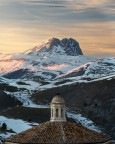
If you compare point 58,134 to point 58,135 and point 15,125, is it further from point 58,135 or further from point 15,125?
point 15,125

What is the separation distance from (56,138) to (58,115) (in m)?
2.75

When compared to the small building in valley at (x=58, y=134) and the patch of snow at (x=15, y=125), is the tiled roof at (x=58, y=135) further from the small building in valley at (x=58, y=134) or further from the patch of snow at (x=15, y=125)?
the patch of snow at (x=15, y=125)

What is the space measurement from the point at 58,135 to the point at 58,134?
177 millimetres

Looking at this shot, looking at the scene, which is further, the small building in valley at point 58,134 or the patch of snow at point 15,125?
the patch of snow at point 15,125

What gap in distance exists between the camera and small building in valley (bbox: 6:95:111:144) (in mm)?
50281

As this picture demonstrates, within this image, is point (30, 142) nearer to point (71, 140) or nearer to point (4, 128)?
point (71, 140)

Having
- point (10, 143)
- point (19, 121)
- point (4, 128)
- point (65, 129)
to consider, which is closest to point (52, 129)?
point (65, 129)

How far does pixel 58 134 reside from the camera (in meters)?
51.1

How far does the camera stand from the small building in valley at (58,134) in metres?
50.3

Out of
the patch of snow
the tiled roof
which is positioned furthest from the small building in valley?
the patch of snow

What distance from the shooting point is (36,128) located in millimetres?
53344

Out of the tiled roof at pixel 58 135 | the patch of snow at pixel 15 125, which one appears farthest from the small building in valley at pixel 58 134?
the patch of snow at pixel 15 125

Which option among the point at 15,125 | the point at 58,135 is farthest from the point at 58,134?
the point at 15,125

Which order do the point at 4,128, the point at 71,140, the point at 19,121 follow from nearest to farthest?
the point at 71,140
the point at 4,128
the point at 19,121
